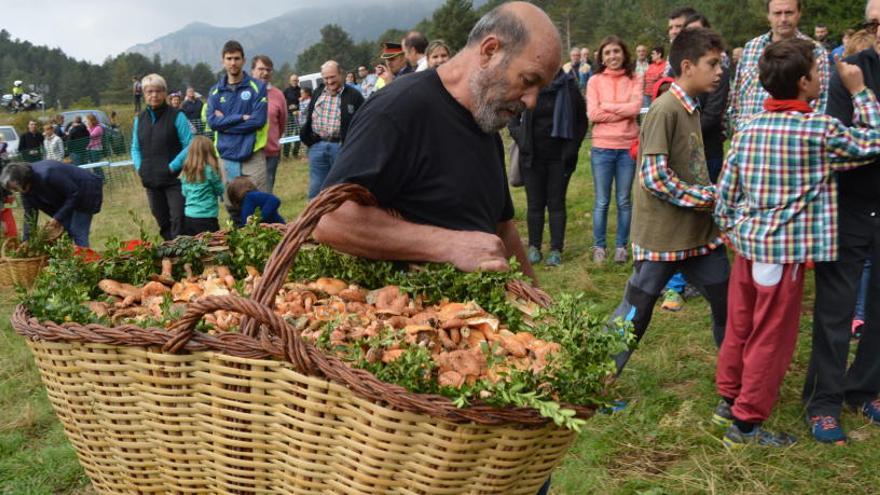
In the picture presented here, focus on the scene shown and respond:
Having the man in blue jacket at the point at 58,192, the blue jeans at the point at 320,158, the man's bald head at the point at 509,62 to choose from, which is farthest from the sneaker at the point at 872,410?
the man in blue jacket at the point at 58,192

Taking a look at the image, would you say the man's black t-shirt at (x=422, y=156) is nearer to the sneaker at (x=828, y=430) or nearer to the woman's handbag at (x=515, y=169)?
the sneaker at (x=828, y=430)

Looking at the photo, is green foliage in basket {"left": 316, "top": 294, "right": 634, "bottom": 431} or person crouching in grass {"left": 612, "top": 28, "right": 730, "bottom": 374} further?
person crouching in grass {"left": 612, "top": 28, "right": 730, "bottom": 374}

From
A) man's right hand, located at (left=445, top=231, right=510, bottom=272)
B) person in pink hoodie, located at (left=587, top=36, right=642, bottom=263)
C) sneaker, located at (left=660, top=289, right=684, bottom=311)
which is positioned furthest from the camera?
person in pink hoodie, located at (left=587, top=36, right=642, bottom=263)

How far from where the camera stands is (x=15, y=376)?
17.3 ft

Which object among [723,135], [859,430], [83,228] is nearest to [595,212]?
[723,135]

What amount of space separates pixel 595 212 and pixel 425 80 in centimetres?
508

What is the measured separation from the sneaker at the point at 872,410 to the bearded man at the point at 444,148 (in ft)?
8.66

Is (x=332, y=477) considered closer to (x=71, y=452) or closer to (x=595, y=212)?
(x=71, y=452)

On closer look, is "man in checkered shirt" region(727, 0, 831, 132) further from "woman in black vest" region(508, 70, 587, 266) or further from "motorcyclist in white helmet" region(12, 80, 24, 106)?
"motorcyclist in white helmet" region(12, 80, 24, 106)

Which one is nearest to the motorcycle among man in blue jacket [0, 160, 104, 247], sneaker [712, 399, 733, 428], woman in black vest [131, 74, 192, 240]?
man in blue jacket [0, 160, 104, 247]

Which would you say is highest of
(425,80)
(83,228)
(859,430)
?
(425,80)

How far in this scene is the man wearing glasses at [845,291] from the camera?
12.2 ft

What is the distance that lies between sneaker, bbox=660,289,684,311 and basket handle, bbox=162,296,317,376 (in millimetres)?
4674

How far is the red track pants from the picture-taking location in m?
3.51
